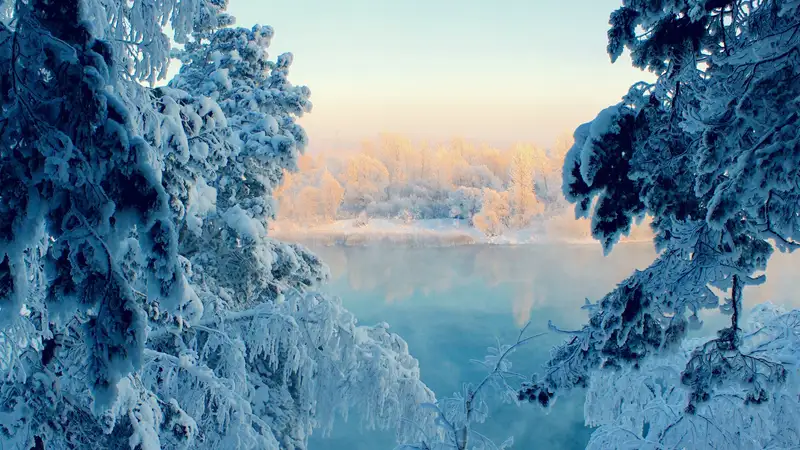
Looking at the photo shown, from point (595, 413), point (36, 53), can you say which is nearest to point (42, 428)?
point (36, 53)

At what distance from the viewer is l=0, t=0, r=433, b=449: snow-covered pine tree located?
1.84m

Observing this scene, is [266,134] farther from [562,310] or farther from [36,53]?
[562,310]

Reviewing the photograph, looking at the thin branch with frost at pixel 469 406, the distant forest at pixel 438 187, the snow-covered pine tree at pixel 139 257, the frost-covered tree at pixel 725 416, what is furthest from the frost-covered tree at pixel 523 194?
the thin branch with frost at pixel 469 406

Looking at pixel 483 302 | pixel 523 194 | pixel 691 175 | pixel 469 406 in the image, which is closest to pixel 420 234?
pixel 523 194

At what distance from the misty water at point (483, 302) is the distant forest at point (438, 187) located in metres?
7.08

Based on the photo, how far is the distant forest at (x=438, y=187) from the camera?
44344 millimetres

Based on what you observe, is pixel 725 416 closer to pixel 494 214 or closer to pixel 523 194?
pixel 494 214

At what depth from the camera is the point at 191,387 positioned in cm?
506

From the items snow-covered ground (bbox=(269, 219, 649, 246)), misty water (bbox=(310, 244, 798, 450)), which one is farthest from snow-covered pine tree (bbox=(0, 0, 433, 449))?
snow-covered ground (bbox=(269, 219, 649, 246))

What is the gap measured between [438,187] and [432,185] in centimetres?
71

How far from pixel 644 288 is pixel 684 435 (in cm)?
206

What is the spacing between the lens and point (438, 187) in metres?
54.9

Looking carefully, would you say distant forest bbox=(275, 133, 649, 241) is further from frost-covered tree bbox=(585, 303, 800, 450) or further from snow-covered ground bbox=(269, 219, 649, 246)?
frost-covered tree bbox=(585, 303, 800, 450)

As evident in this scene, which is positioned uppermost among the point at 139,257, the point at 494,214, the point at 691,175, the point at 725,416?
the point at 494,214
